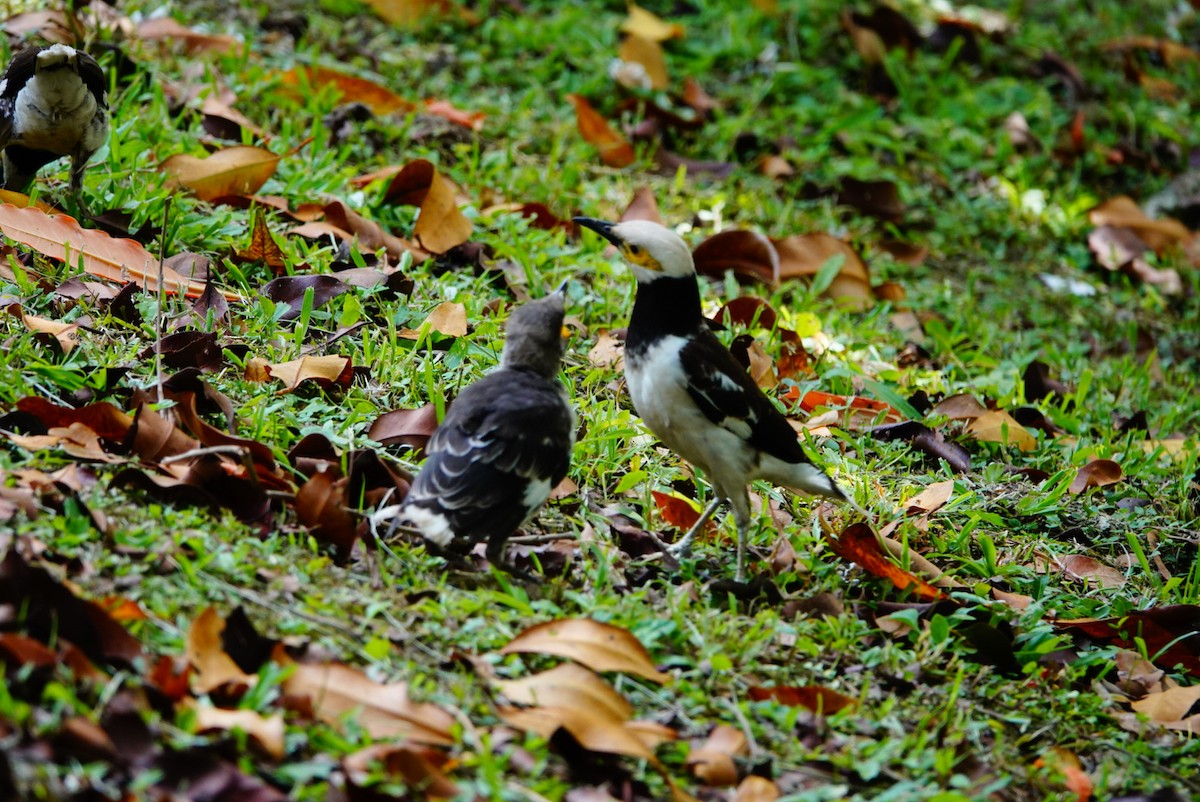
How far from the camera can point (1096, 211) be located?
8.00 m

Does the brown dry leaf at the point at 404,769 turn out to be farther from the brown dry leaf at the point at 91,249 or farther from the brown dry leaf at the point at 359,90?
the brown dry leaf at the point at 359,90

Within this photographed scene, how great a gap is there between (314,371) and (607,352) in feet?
4.77

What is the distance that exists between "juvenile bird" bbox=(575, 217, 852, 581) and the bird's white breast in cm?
231

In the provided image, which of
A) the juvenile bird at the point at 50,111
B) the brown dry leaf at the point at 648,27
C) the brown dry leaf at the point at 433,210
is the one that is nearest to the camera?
the juvenile bird at the point at 50,111

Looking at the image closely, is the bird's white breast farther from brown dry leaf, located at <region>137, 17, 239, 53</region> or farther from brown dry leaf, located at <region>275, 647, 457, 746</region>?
brown dry leaf, located at <region>275, 647, 457, 746</region>

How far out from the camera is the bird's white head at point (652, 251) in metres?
4.49

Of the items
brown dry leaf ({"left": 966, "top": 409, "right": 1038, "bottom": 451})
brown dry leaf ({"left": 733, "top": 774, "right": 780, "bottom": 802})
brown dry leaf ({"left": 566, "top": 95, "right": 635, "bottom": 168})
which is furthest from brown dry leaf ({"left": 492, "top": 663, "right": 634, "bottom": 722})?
brown dry leaf ({"left": 566, "top": 95, "right": 635, "bottom": 168})

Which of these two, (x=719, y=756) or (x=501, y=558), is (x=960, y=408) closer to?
→ (x=501, y=558)

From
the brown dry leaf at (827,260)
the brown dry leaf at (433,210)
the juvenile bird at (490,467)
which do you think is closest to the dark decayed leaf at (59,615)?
the juvenile bird at (490,467)

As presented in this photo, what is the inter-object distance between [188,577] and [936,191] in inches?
240

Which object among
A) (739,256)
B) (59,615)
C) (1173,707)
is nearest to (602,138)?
(739,256)

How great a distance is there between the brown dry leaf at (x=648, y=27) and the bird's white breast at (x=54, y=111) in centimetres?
422

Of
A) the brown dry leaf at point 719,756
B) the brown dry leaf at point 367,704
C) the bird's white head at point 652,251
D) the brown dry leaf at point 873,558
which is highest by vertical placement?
the bird's white head at point 652,251

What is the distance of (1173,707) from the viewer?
405 centimetres
